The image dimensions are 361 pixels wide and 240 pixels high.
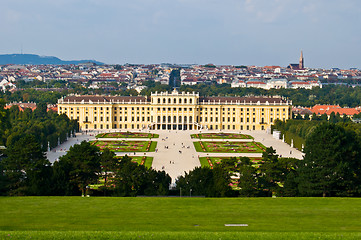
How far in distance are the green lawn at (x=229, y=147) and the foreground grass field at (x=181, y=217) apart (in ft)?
134

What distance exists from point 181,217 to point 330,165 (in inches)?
605

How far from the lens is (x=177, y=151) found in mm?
74562

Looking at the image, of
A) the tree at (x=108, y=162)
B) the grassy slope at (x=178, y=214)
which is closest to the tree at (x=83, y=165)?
the tree at (x=108, y=162)

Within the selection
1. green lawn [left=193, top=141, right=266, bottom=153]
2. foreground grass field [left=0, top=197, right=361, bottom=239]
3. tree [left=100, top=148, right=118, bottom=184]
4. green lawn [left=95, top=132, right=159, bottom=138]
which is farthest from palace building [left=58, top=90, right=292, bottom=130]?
foreground grass field [left=0, top=197, right=361, bottom=239]

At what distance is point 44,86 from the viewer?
190 m

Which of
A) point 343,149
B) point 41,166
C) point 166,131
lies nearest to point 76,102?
point 166,131

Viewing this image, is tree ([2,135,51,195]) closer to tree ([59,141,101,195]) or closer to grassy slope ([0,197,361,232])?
tree ([59,141,101,195])

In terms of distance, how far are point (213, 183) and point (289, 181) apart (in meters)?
5.48

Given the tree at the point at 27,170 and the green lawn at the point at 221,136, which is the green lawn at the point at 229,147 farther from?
the tree at the point at 27,170

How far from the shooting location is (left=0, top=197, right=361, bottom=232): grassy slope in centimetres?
2620

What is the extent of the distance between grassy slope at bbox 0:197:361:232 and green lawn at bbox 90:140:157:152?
41.1 m

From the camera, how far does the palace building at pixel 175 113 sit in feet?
354

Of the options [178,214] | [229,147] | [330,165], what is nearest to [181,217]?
[178,214]

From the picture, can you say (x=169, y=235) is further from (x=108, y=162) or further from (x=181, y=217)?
(x=108, y=162)
